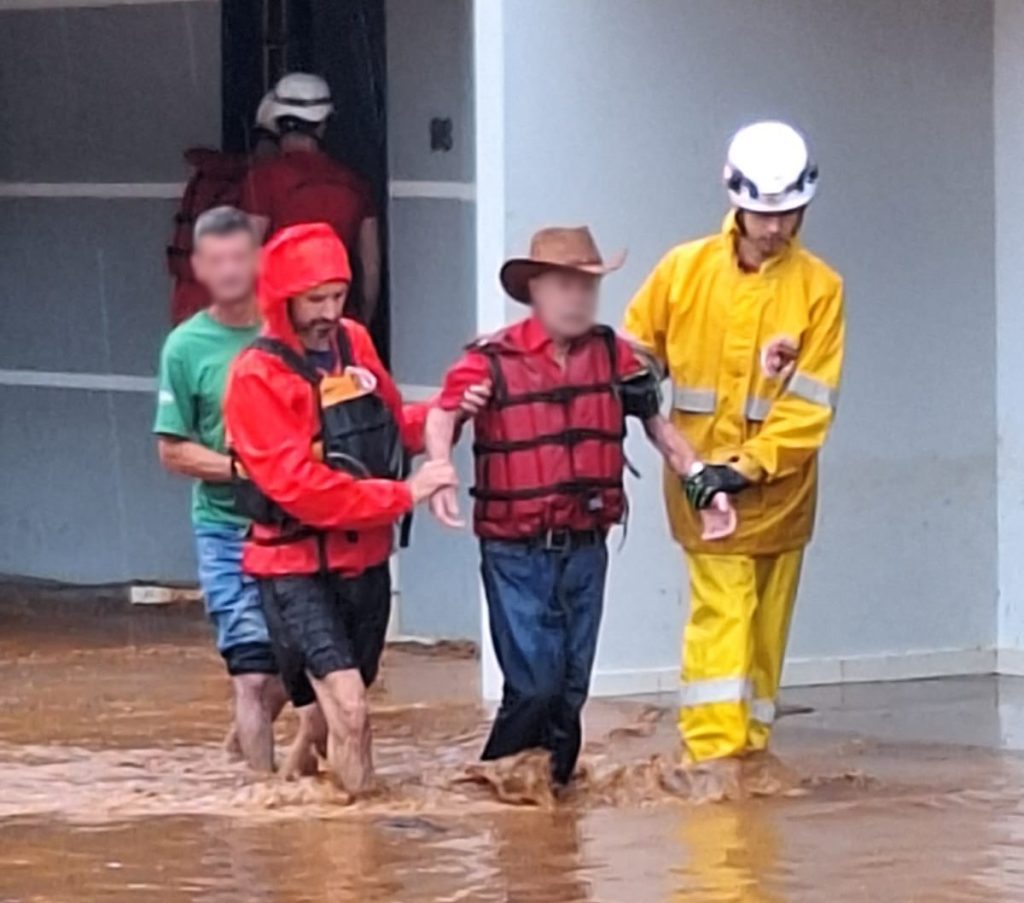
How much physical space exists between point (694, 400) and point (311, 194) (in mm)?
3693

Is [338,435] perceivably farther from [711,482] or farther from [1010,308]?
[1010,308]

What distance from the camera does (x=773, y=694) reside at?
941cm

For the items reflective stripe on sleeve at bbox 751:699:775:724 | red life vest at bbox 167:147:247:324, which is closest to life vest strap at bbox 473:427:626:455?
reflective stripe on sleeve at bbox 751:699:775:724

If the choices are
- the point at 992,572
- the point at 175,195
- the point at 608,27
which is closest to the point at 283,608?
the point at 608,27

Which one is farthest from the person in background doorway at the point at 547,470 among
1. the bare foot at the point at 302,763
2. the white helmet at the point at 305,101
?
the white helmet at the point at 305,101

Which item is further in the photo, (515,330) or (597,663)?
(597,663)

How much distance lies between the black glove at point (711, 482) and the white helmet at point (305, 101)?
418 cm

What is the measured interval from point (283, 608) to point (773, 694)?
1611 millimetres

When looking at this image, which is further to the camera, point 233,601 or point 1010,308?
point 1010,308

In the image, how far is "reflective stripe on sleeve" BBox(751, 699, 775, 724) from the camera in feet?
30.6

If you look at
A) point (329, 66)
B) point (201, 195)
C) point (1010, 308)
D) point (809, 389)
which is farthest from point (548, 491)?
point (201, 195)

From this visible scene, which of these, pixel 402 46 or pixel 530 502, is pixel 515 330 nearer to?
pixel 530 502

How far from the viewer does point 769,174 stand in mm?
8938

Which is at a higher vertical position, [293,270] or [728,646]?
[293,270]
